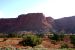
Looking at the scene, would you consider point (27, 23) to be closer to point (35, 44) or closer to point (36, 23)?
point (36, 23)

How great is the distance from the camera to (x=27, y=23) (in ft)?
370

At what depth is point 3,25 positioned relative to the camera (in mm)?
116812

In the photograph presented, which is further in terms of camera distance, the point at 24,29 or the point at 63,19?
the point at 63,19

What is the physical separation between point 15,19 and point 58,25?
20335 millimetres

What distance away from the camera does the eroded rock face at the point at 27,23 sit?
109 metres

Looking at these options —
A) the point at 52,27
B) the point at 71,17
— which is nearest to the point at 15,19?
the point at 52,27

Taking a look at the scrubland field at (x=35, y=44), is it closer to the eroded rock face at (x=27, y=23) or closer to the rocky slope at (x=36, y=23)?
the eroded rock face at (x=27, y=23)

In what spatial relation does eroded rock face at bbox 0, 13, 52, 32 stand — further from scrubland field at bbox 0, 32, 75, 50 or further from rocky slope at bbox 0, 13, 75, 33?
A: scrubland field at bbox 0, 32, 75, 50

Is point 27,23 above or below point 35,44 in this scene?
above

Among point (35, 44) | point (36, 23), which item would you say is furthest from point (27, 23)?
point (35, 44)

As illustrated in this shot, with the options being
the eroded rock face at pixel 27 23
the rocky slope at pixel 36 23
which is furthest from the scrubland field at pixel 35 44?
the rocky slope at pixel 36 23

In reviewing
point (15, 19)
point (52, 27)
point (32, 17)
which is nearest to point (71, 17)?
point (52, 27)

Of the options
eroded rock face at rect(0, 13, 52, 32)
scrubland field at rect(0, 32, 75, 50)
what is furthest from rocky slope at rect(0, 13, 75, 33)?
scrubland field at rect(0, 32, 75, 50)

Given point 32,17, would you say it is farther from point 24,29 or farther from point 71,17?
point 71,17
